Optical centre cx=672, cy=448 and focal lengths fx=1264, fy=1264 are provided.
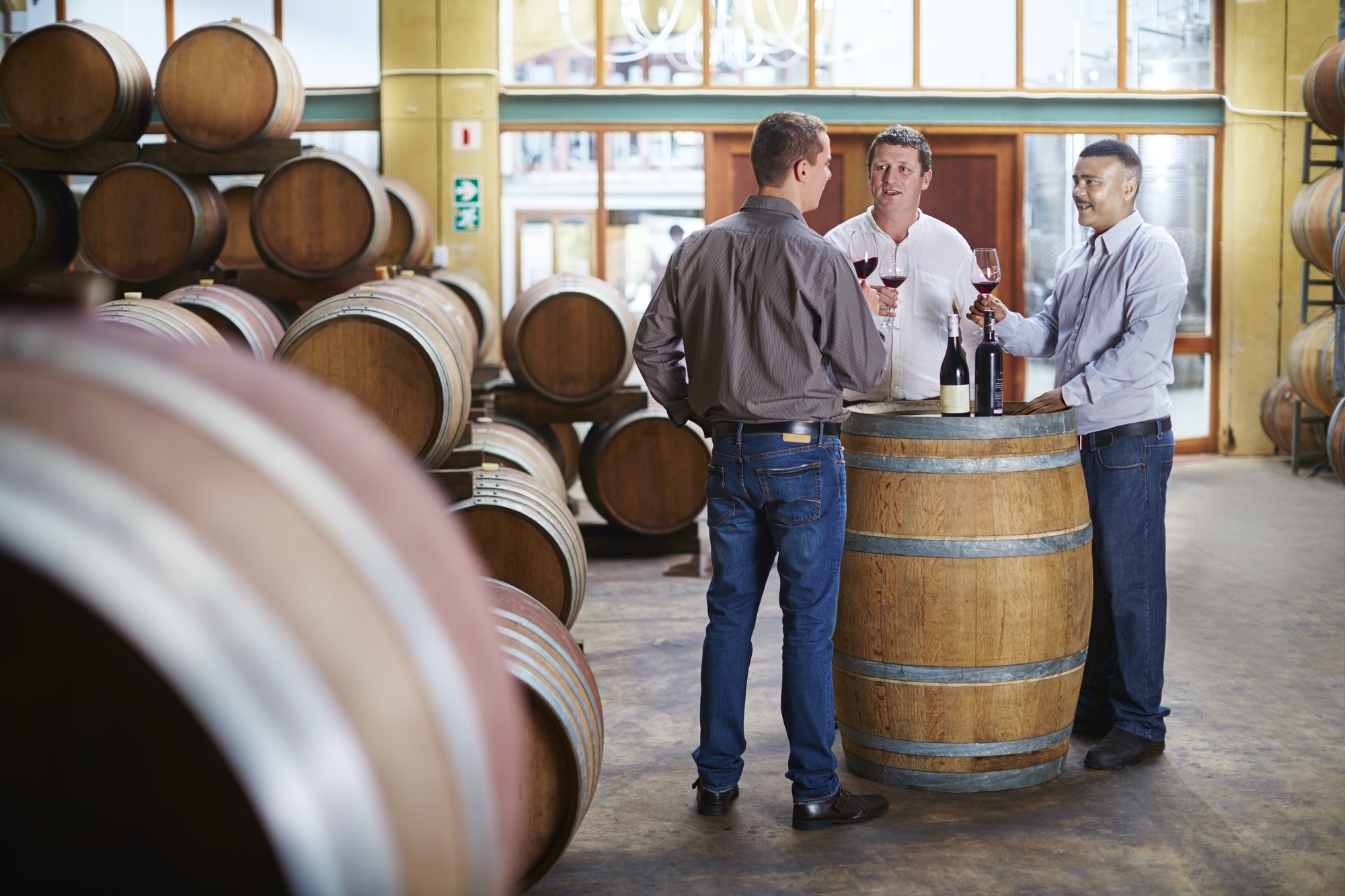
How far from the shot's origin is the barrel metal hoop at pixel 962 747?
10.8 feet

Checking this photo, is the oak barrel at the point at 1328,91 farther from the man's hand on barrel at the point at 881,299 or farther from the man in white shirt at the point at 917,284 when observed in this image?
the man's hand on barrel at the point at 881,299

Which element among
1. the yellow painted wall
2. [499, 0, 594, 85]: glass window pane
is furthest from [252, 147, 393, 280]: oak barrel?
the yellow painted wall

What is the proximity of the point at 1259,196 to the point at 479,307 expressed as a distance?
693 cm

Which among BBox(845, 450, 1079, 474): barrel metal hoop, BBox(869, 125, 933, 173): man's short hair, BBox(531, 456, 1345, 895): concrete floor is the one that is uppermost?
BBox(869, 125, 933, 173): man's short hair

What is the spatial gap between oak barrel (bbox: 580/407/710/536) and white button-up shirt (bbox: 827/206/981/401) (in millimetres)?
2859

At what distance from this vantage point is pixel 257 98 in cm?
596

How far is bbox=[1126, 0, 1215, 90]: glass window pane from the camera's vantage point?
35.7 feet

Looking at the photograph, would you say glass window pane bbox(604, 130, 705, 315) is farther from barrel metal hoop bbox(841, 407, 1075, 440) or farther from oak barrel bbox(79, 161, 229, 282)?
barrel metal hoop bbox(841, 407, 1075, 440)

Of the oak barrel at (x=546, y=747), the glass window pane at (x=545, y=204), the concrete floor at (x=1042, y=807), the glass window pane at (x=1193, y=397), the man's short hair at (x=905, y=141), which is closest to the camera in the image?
the oak barrel at (x=546, y=747)

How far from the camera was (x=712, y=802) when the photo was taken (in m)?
3.33

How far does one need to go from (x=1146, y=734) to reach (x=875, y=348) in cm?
149

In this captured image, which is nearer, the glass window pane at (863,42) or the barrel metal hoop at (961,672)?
the barrel metal hoop at (961,672)

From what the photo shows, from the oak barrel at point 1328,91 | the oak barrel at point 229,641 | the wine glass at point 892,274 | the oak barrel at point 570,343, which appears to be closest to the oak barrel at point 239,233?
the oak barrel at point 570,343

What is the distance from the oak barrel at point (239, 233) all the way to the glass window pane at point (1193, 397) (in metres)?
7.70
